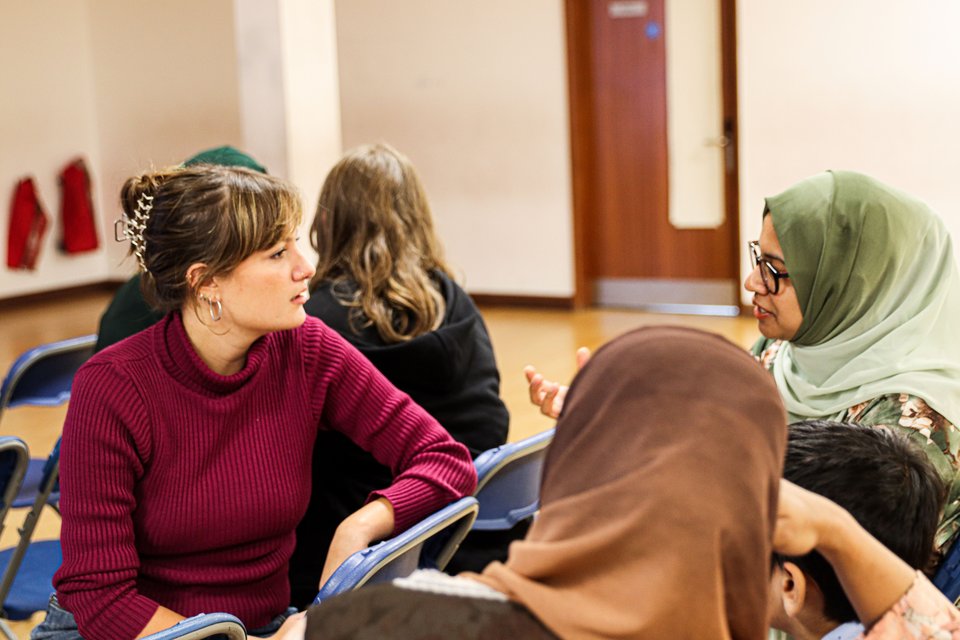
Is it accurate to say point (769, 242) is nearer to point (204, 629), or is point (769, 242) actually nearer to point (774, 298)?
point (774, 298)

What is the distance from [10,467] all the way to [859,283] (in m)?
1.85

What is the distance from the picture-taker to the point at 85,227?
30.0ft

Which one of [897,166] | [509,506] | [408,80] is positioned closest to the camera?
[509,506]

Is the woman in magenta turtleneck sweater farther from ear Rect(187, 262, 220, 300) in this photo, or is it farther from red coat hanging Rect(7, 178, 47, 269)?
red coat hanging Rect(7, 178, 47, 269)

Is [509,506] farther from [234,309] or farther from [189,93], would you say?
→ [189,93]

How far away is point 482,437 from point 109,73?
7683mm

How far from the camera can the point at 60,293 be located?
360 inches

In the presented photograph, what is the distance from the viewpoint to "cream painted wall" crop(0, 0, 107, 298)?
8.64m

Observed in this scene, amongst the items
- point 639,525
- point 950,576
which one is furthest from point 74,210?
point 639,525

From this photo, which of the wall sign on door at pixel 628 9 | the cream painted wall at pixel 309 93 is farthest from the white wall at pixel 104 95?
the cream painted wall at pixel 309 93

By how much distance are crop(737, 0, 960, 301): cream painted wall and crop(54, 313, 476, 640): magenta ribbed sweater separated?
16.5 ft

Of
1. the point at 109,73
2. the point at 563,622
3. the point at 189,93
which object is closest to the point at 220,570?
the point at 563,622

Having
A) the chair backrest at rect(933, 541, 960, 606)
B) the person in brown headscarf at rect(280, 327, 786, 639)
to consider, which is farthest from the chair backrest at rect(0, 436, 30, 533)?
the chair backrest at rect(933, 541, 960, 606)

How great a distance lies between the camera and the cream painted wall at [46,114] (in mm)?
8641
